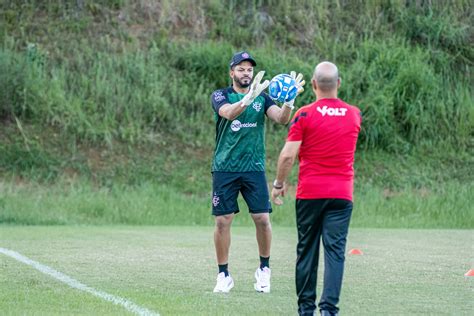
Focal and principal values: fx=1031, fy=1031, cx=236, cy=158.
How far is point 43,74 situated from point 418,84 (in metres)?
10.8

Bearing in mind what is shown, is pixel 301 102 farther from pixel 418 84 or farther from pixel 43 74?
pixel 43 74

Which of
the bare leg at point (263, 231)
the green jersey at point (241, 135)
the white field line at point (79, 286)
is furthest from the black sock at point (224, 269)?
the white field line at point (79, 286)

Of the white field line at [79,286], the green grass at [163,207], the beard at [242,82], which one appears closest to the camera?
the white field line at [79,286]

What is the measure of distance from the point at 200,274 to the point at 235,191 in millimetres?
1708

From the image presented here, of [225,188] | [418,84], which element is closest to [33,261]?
[225,188]

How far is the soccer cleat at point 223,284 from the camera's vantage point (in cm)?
1002

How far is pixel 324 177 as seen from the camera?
308 inches

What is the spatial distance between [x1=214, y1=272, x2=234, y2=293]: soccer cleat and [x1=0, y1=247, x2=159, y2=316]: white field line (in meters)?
1.13

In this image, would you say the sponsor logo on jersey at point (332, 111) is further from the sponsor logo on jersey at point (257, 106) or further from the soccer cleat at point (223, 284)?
the soccer cleat at point (223, 284)

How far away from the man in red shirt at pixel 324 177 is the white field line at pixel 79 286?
136 cm

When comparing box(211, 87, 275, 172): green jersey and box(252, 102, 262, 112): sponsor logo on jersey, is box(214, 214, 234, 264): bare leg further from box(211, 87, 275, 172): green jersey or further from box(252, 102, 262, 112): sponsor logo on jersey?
box(252, 102, 262, 112): sponsor logo on jersey

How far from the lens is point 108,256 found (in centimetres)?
1379

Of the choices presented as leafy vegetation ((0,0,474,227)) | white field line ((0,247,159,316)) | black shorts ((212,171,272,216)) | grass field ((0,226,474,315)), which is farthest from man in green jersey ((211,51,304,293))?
leafy vegetation ((0,0,474,227))

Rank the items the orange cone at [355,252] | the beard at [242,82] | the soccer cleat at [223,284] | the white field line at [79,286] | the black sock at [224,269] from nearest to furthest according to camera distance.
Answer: the white field line at [79,286] < the soccer cleat at [223,284] < the black sock at [224,269] < the beard at [242,82] < the orange cone at [355,252]
